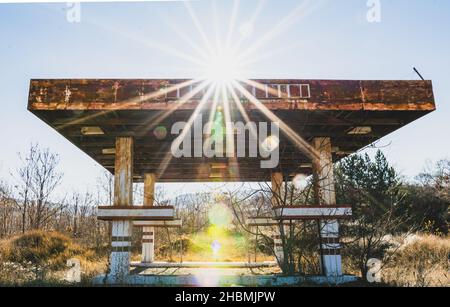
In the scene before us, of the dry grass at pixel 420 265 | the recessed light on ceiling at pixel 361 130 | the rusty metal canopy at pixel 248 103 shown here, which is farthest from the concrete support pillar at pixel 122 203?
the dry grass at pixel 420 265

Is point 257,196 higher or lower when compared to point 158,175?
lower

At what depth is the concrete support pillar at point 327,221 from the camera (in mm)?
8578

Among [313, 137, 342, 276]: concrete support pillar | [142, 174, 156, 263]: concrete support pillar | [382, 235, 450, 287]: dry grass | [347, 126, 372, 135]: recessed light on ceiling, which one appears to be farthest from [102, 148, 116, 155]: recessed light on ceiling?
[382, 235, 450, 287]: dry grass

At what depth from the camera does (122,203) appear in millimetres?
8922

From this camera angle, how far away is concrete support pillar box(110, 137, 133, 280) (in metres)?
8.45

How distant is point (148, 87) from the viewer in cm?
791

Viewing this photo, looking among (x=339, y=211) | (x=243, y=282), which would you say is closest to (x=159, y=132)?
(x=243, y=282)

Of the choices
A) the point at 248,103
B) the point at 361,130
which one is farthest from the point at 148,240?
the point at 361,130

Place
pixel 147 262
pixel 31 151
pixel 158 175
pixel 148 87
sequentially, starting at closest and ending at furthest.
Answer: pixel 148 87 → pixel 147 262 → pixel 158 175 → pixel 31 151

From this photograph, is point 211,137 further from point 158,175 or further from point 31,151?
point 31,151

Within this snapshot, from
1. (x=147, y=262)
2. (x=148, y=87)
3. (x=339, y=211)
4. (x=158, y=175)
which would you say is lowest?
(x=147, y=262)

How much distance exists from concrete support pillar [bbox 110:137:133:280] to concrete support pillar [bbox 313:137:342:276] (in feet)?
16.8

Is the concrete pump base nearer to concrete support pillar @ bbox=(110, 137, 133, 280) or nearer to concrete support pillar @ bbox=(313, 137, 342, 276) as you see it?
concrete support pillar @ bbox=(110, 137, 133, 280)
